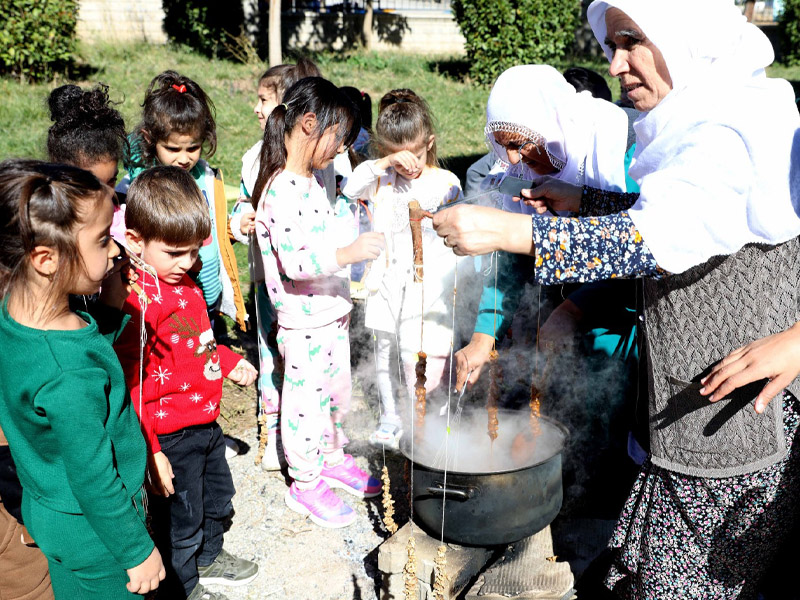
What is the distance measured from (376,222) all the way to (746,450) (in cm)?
270

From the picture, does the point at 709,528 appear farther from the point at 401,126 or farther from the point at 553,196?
the point at 401,126

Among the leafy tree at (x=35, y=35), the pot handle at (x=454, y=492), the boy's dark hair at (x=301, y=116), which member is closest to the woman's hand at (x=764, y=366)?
the pot handle at (x=454, y=492)

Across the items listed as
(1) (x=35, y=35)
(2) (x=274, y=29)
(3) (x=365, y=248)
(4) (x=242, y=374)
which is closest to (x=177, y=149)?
(3) (x=365, y=248)

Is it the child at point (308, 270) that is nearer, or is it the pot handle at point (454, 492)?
the pot handle at point (454, 492)

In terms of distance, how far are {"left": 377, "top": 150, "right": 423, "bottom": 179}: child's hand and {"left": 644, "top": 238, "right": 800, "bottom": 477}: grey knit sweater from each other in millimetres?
2056

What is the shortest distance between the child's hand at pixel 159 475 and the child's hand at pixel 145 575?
36 centimetres

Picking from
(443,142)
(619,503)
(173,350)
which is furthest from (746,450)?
(443,142)

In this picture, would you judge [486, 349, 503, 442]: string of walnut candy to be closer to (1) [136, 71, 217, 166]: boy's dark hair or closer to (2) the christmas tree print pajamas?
(2) the christmas tree print pajamas

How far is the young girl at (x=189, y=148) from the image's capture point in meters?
3.78

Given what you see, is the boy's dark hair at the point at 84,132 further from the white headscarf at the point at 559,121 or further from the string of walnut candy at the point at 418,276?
the white headscarf at the point at 559,121

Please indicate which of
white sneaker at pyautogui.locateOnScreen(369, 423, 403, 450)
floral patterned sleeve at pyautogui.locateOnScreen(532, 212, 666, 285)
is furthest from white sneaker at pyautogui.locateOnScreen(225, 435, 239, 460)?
floral patterned sleeve at pyautogui.locateOnScreen(532, 212, 666, 285)

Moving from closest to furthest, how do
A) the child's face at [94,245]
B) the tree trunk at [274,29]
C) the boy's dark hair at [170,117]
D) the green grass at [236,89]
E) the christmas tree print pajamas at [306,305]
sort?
the child's face at [94,245] → the christmas tree print pajamas at [306,305] → the boy's dark hair at [170,117] → the green grass at [236,89] → the tree trunk at [274,29]

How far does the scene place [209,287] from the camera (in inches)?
156

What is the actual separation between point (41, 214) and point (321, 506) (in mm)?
2256
